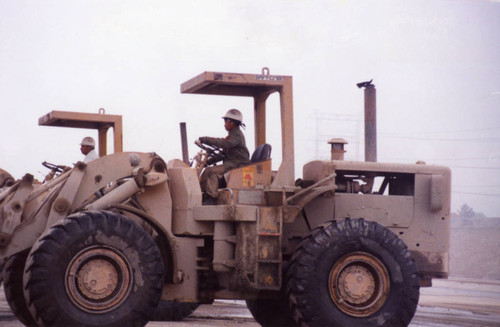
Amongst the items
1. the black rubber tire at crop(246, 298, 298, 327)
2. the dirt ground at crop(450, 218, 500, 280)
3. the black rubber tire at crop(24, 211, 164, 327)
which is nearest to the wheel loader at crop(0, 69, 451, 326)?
the black rubber tire at crop(24, 211, 164, 327)

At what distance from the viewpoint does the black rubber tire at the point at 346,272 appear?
28.3ft

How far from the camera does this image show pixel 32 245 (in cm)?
862

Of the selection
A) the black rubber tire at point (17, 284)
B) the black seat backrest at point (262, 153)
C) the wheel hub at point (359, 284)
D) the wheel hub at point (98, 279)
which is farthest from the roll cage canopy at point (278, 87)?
the black rubber tire at point (17, 284)

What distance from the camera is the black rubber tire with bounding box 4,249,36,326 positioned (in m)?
8.90

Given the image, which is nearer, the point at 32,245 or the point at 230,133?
the point at 32,245

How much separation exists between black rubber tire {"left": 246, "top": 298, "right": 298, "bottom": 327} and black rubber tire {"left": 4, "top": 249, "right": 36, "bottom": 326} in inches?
115

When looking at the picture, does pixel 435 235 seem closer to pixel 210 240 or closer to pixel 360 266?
pixel 360 266

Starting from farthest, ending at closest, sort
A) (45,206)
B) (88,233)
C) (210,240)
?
(210,240), (45,206), (88,233)

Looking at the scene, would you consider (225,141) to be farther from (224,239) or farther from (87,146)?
(87,146)

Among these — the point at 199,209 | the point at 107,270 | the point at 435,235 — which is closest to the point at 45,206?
the point at 107,270

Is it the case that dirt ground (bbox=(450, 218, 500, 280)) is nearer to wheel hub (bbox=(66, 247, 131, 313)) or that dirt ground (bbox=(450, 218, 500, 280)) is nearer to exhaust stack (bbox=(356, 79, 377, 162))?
exhaust stack (bbox=(356, 79, 377, 162))

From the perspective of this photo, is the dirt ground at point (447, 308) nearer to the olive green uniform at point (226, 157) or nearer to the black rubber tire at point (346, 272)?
the olive green uniform at point (226, 157)

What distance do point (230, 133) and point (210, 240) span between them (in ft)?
4.40

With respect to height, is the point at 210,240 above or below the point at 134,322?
→ above
